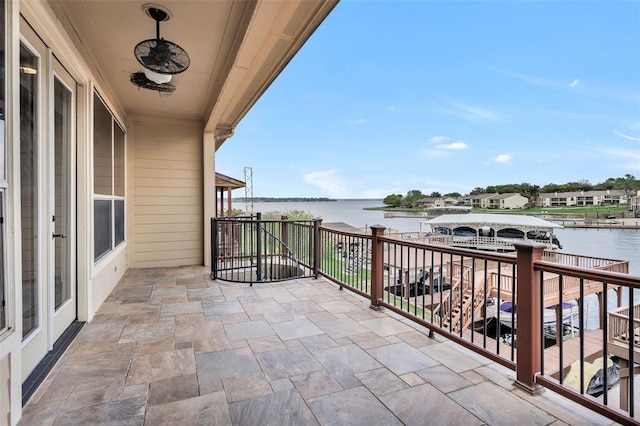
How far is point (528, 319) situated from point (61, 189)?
3659mm

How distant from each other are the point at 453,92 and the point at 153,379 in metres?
27.9

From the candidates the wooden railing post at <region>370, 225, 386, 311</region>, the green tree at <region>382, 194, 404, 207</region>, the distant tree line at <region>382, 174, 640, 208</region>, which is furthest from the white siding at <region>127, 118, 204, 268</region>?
the green tree at <region>382, 194, 404, 207</region>

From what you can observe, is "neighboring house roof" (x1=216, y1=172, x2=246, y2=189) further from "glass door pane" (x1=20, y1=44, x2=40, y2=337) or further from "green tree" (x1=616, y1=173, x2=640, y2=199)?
"green tree" (x1=616, y1=173, x2=640, y2=199)

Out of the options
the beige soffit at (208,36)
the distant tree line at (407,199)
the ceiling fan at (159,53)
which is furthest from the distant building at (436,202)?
the ceiling fan at (159,53)

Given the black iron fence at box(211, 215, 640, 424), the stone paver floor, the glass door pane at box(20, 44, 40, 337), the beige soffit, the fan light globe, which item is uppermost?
the beige soffit

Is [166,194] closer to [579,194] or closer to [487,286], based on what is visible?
[487,286]

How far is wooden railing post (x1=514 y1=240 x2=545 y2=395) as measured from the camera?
1.87 meters

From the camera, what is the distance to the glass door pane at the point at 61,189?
2570 mm

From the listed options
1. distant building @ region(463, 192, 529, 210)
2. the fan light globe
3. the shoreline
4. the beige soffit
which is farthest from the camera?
distant building @ region(463, 192, 529, 210)

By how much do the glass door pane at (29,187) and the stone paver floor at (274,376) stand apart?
1.61 ft

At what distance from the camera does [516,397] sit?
1.82 metres

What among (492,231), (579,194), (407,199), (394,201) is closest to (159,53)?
(579,194)

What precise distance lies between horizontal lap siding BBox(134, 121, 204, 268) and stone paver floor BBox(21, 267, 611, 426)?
2.33m

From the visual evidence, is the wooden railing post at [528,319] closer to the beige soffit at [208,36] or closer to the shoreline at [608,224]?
the beige soffit at [208,36]
